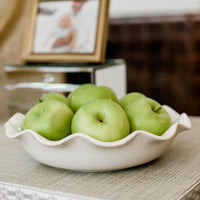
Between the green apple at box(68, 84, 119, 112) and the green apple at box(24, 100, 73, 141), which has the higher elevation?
the green apple at box(68, 84, 119, 112)

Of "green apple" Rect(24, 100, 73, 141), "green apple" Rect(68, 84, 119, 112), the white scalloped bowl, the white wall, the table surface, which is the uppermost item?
the white wall

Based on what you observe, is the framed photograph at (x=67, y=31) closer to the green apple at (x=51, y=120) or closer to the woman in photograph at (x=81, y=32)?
the woman in photograph at (x=81, y=32)

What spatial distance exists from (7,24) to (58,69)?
1.77ft

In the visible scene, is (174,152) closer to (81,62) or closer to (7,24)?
(81,62)

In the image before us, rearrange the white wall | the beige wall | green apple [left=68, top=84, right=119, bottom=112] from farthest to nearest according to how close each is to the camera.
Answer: the white wall
the beige wall
green apple [left=68, top=84, right=119, bottom=112]

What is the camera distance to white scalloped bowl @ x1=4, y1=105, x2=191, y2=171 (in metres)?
0.57

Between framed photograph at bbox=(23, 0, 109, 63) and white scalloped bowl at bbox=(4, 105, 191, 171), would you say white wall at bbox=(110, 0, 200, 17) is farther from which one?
white scalloped bowl at bbox=(4, 105, 191, 171)

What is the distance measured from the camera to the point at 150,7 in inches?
111

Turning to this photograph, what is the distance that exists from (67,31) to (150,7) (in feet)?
4.45

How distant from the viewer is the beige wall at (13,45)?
6.04 feet

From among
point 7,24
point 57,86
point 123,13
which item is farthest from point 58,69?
point 123,13

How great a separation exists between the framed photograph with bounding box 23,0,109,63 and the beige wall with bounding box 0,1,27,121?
0.25 m

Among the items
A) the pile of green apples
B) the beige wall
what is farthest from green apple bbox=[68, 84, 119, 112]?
the beige wall

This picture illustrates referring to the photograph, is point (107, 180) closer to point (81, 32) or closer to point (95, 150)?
point (95, 150)
